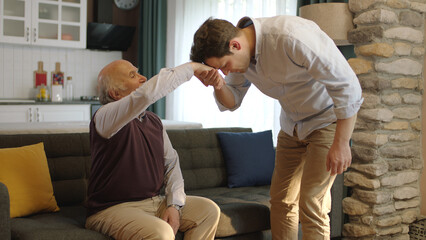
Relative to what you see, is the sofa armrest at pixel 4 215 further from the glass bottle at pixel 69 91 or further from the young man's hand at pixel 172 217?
the glass bottle at pixel 69 91

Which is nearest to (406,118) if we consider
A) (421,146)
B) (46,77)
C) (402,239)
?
(421,146)

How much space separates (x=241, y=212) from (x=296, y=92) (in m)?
0.74

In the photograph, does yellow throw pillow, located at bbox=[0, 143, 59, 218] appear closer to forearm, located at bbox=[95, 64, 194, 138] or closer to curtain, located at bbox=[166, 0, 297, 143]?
forearm, located at bbox=[95, 64, 194, 138]

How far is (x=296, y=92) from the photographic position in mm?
1921

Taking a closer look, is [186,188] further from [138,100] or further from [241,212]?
[138,100]

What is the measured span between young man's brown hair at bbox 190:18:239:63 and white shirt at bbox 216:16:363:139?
12 cm

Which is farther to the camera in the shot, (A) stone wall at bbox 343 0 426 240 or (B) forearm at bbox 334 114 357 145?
(A) stone wall at bbox 343 0 426 240

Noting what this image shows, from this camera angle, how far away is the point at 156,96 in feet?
5.72

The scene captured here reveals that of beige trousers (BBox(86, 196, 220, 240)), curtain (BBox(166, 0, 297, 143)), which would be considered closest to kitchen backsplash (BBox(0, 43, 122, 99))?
curtain (BBox(166, 0, 297, 143))

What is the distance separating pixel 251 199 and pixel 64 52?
174 inches

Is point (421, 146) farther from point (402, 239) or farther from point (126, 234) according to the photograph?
point (126, 234)

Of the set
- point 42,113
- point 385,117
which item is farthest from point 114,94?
point 42,113

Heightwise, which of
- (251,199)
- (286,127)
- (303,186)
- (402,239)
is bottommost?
(402,239)

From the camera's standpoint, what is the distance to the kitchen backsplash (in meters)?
5.80
